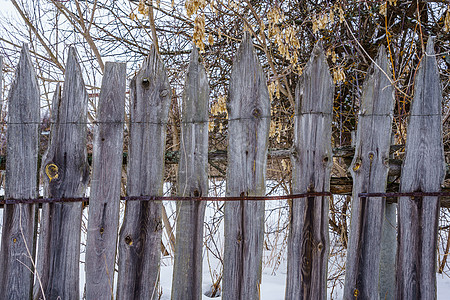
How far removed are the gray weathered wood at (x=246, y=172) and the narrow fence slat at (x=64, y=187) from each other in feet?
2.58

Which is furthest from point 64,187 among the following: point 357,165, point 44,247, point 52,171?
point 357,165

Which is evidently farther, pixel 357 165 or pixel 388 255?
pixel 388 255

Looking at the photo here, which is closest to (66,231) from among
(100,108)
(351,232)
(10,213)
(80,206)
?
(80,206)

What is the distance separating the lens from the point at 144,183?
6.26 feet

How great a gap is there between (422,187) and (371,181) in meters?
0.28

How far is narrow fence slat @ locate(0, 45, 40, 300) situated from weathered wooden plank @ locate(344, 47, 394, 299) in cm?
167

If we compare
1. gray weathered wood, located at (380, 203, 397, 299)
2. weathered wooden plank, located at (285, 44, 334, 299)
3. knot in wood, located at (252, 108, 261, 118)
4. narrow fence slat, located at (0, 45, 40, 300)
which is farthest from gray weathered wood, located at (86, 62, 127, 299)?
gray weathered wood, located at (380, 203, 397, 299)

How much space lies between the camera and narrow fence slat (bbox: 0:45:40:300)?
189 cm

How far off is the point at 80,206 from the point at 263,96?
1.11 metres

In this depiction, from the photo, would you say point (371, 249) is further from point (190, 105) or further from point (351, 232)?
point (190, 105)

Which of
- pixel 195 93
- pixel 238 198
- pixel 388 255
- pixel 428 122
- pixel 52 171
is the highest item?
pixel 195 93

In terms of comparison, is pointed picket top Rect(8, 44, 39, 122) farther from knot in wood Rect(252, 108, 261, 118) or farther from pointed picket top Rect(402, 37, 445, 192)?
pointed picket top Rect(402, 37, 445, 192)

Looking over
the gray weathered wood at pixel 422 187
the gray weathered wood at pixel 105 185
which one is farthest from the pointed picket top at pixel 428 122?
the gray weathered wood at pixel 105 185

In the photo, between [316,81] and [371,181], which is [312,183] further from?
[316,81]
